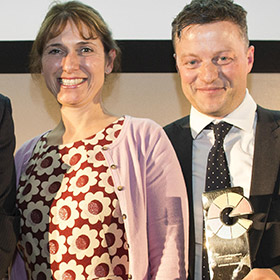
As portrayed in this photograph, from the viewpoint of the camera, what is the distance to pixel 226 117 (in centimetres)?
167

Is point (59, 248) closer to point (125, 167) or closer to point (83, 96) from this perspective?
point (125, 167)

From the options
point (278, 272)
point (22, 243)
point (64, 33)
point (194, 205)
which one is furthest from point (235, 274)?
point (64, 33)

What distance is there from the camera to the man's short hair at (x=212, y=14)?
1.61 meters

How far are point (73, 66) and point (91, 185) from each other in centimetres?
37

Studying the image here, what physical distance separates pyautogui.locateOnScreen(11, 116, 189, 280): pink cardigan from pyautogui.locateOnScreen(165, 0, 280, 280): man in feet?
0.34

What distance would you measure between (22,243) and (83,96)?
471 millimetres

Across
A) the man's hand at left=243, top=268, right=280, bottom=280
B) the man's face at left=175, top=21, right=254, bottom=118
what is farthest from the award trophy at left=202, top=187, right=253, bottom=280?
the man's face at left=175, top=21, right=254, bottom=118

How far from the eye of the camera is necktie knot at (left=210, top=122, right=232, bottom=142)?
164cm

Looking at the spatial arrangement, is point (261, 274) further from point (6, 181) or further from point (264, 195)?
point (6, 181)

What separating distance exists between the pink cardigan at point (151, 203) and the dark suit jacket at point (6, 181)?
24cm

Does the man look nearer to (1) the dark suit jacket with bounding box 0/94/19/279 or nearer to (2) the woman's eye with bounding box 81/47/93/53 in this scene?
(2) the woman's eye with bounding box 81/47/93/53

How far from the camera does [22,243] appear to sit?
1541 millimetres

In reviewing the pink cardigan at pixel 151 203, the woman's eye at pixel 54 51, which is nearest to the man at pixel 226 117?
the pink cardigan at pixel 151 203

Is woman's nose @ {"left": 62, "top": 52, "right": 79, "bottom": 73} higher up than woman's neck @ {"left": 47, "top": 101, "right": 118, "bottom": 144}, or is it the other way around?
woman's nose @ {"left": 62, "top": 52, "right": 79, "bottom": 73}
